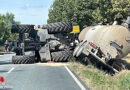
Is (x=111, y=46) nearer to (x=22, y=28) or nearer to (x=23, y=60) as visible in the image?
(x=23, y=60)

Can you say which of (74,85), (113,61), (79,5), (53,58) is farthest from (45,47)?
(79,5)

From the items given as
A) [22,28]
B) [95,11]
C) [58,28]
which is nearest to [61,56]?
[58,28]

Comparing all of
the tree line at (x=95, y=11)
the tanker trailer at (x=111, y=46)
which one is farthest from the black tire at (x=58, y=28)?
the tanker trailer at (x=111, y=46)

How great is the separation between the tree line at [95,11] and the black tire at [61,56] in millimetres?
6041

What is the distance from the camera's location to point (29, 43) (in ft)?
77.8

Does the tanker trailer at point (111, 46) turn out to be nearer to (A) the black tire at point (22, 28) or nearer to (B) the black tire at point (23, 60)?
(B) the black tire at point (23, 60)

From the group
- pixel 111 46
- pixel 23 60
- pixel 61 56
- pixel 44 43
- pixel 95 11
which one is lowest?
pixel 23 60

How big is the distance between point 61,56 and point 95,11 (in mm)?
19092

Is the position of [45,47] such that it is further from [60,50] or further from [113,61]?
[113,61]

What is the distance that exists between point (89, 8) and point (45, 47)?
21718 millimetres

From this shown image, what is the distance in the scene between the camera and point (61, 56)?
71.7ft

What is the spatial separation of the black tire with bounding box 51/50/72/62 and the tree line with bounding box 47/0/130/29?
6.04 metres

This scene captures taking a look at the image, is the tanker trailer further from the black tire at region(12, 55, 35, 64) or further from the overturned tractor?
the black tire at region(12, 55, 35, 64)

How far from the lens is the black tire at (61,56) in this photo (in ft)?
71.8
